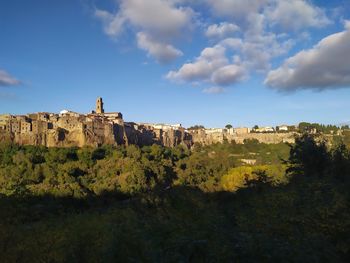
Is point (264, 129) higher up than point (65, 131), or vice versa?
point (264, 129)

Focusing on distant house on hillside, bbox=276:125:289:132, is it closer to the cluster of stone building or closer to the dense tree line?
the cluster of stone building

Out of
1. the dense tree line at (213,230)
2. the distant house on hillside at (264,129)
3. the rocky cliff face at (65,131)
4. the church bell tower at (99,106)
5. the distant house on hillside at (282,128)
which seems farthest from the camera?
the distant house on hillside at (282,128)

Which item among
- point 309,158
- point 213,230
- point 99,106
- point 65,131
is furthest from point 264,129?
point 213,230

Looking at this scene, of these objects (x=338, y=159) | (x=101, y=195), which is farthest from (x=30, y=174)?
(x=338, y=159)

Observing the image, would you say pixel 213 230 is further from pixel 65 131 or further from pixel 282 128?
pixel 282 128

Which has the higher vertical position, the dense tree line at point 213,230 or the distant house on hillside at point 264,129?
the distant house on hillside at point 264,129

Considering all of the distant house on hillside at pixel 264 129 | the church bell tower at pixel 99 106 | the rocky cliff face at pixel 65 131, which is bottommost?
the rocky cliff face at pixel 65 131

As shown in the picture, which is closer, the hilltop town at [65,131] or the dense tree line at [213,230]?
the dense tree line at [213,230]

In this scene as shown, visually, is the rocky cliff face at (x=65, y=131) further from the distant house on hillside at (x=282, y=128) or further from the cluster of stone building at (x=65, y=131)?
the distant house on hillside at (x=282, y=128)

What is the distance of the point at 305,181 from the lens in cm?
1337

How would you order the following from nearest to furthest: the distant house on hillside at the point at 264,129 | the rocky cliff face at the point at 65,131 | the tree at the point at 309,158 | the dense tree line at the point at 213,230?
1. the dense tree line at the point at 213,230
2. the tree at the point at 309,158
3. the rocky cliff face at the point at 65,131
4. the distant house on hillside at the point at 264,129

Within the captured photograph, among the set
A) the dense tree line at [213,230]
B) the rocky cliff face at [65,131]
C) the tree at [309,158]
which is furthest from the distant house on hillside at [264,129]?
the dense tree line at [213,230]

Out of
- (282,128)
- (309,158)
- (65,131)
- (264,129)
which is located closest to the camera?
(309,158)

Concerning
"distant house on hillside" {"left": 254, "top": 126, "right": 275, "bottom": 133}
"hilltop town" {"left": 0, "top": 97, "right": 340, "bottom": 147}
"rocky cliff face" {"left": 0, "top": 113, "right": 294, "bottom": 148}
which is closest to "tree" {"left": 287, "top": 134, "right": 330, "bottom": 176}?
"rocky cliff face" {"left": 0, "top": 113, "right": 294, "bottom": 148}
